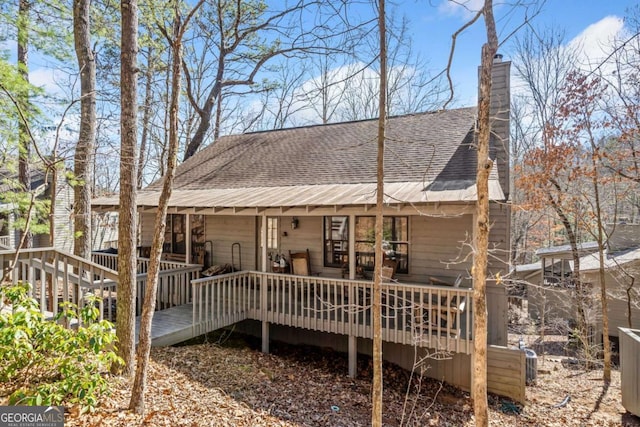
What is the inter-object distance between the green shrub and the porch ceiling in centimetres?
433

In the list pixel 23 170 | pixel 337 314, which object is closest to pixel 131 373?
pixel 337 314

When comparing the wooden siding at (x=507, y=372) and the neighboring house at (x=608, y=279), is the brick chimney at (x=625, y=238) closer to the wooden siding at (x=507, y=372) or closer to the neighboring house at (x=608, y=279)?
the neighboring house at (x=608, y=279)

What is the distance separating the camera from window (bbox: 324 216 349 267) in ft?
31.0

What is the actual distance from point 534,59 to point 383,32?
17257mm

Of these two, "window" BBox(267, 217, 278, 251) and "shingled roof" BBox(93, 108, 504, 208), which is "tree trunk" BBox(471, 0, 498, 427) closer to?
"shingled roof" BBox(93, 108, 504, 208)

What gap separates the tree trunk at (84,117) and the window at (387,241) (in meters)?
6.46

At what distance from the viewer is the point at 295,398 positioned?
602cm

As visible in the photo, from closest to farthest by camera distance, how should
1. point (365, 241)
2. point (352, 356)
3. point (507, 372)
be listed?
point (507, 372) → point (352, 356) → point (365, 241)

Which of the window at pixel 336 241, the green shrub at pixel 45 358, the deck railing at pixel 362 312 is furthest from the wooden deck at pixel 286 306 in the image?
the green shrub at pixel 45 358

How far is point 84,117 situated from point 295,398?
7.70 m

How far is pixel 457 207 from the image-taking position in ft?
22.0

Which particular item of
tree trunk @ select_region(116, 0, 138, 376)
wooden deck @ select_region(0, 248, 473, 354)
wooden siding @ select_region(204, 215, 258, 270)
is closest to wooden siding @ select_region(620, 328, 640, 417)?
wooden deck @ select_region(0, 248, 473, 354)
